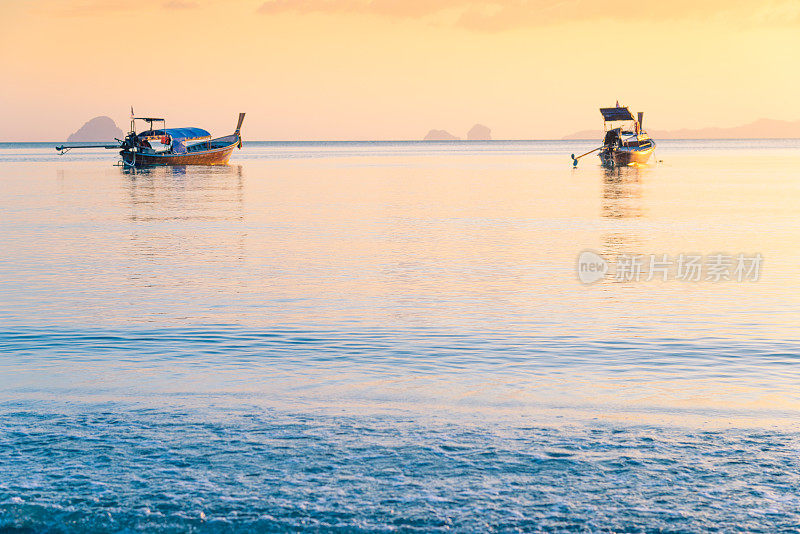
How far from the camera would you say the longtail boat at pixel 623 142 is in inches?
3081

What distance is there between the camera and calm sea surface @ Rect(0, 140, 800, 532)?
18.9ft

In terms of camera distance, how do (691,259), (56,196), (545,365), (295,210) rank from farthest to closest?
(56,196), (295,210), (691,259), (545,365)

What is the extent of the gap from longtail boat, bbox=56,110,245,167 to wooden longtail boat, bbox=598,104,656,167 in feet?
147

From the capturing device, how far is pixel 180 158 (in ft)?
309

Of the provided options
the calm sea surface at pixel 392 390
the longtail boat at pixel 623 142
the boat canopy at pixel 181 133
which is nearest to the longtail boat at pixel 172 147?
the boat canopy at pixel 181 133

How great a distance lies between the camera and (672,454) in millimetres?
6656

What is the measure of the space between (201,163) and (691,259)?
3266 inches

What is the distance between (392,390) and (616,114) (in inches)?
2921

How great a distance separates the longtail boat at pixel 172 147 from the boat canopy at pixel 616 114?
147 ft

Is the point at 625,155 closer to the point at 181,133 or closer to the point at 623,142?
the point at 623,142

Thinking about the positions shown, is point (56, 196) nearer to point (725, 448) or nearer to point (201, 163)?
point (725, 448)

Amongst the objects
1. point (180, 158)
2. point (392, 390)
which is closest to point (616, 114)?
point (180, 158)

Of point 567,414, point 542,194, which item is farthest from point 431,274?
point 542,194

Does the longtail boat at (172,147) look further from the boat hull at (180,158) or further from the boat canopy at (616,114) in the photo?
the boat canopy at (616,114)
